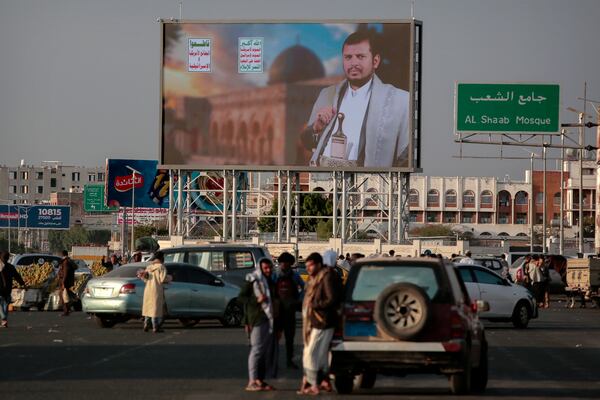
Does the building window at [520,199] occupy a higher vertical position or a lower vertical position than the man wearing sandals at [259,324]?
higher

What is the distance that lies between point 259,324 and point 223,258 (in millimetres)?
15945

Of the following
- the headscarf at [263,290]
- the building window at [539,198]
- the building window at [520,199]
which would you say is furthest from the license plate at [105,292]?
the building window at [539,198]

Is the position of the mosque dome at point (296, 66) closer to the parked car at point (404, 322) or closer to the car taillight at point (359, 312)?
the parked car at point (404, 322)

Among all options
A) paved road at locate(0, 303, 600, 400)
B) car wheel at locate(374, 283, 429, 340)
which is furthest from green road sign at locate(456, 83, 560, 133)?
car wheel at locate(374, 283, 429, 340)

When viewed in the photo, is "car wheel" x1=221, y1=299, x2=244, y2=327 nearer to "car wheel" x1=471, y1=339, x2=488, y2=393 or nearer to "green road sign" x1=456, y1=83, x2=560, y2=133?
"car wheel" x1=471, y1=339, x2=488, y2=393

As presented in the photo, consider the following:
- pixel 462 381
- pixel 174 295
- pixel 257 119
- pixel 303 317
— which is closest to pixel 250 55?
pixel 257 119

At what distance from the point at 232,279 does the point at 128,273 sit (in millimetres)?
3166

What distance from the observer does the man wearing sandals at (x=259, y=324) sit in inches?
657

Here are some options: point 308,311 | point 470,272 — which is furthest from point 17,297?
point 308,311

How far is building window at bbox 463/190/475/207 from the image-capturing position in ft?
491

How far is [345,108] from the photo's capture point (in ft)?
206

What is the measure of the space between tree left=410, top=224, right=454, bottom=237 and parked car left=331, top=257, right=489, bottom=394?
120m

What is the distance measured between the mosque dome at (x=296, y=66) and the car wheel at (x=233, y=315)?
33264 millimetres

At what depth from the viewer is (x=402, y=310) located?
607 inches
